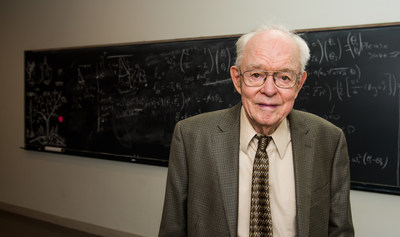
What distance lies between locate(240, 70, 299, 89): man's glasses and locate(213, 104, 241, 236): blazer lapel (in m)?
0.17

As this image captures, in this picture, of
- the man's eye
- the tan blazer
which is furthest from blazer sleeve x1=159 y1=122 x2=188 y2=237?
the man's eye

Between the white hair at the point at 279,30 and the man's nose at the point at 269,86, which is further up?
the white hair at the point at 279,30

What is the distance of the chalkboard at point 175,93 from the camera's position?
2.17 m

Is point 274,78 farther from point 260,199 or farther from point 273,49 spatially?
point 260,199

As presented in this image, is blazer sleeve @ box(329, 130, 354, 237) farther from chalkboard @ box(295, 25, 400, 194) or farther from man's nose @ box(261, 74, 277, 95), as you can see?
chalkboard @ box(295, 25, 400, 194)

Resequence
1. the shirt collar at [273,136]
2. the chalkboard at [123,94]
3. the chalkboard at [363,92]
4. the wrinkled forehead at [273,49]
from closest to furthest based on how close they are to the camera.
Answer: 1. the wrinkled forehead at [273,49]
2. the shirt collar at [273,136]
3. the chalkboard at [363,92]
4. the chalkboard at [123,94]

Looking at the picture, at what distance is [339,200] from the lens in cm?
124

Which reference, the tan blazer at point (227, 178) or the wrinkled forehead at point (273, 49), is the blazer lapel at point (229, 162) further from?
the wrinkled forehead at point (273, 49)

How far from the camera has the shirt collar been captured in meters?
1.23

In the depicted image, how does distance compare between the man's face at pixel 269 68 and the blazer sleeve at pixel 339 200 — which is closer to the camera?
the man's face at pixel 269 68

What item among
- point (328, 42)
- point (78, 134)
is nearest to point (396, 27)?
point (328, 42)

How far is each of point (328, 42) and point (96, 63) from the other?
2.29m

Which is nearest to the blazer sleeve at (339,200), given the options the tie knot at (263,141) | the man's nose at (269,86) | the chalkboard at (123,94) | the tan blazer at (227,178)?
the tan blazer at (227,178)

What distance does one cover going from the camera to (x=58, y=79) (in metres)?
3.69
